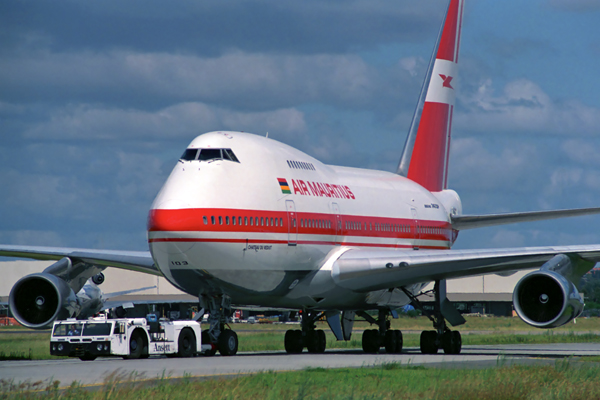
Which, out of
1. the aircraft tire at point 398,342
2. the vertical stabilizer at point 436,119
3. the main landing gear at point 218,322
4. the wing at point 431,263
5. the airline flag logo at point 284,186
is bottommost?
the aircraft tire at point 398,342

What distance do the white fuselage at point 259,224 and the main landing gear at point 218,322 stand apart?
393mm

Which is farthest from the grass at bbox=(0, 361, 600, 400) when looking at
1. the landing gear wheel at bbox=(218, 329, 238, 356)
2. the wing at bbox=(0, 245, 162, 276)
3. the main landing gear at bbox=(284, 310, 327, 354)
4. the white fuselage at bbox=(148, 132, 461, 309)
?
the wing at bbox=(0, 245, 162, 276)

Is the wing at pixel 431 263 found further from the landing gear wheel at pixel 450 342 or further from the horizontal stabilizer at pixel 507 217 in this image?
the horizontal stabilizer at pixel 507 217

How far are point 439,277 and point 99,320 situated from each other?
36.8ft

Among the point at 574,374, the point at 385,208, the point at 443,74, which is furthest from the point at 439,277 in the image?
the point at 443,74

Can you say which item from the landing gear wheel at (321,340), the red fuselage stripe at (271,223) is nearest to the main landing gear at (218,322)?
the red fuselage stripe at (271,223)

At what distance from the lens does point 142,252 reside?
30.3 m

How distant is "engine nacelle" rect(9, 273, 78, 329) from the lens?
1137 inches

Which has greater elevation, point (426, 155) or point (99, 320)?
point (426, 155)

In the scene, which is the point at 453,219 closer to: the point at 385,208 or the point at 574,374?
the point at 385,208

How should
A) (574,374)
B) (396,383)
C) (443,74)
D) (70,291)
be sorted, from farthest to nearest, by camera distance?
1. (443,74)
2. (70,291)
3. (574,374)
4. (396,383)

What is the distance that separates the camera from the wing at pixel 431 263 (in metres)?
27.1

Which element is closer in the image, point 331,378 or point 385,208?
point 331,378

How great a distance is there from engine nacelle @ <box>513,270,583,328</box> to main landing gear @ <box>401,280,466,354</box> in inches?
180
